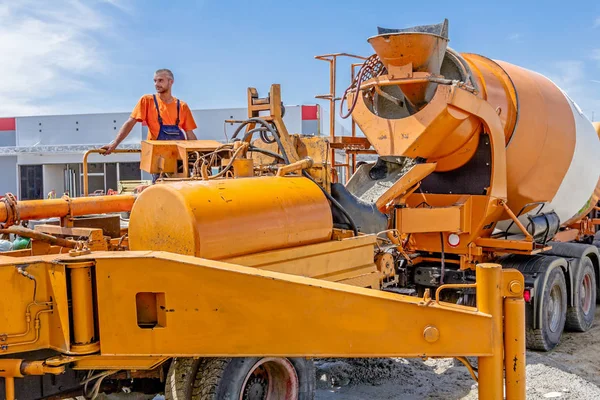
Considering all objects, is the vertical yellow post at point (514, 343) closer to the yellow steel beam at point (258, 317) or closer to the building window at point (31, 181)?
the yellow steel beam at point (258, 317)

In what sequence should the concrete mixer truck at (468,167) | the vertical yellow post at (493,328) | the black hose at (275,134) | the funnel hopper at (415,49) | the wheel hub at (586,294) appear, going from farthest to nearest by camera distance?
the wheel hub at (586,294) → the concrete mixer truck at (468,167) → the funnel hopper at (415,49) → the black hose at (275,134) → the vertical yellow post at (493,328)

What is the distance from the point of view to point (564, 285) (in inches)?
274

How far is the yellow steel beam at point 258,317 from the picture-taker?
8.76 ft

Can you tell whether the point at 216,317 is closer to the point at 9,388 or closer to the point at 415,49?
the point at 9,388

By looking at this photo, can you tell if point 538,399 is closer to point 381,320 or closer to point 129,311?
point 381,320

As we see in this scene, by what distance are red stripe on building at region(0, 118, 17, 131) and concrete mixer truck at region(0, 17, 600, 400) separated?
21271mm

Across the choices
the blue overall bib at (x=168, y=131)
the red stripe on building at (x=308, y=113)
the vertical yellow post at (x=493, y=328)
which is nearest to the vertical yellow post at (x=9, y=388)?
the vertical yellow post at (x=493, y=328)

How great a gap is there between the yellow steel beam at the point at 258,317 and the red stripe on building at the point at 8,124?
2490 cm

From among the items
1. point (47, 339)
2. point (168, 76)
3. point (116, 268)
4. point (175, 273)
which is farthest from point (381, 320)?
point (168, 76)

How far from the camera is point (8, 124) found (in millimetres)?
25016

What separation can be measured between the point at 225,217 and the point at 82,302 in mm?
1076

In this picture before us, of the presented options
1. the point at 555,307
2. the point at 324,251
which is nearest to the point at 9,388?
the point at 324,251

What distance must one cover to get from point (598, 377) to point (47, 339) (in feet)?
15.9

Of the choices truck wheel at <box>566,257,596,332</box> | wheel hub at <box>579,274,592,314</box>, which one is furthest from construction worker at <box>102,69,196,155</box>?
wheel hub at <box>579,274,592,314</box>
